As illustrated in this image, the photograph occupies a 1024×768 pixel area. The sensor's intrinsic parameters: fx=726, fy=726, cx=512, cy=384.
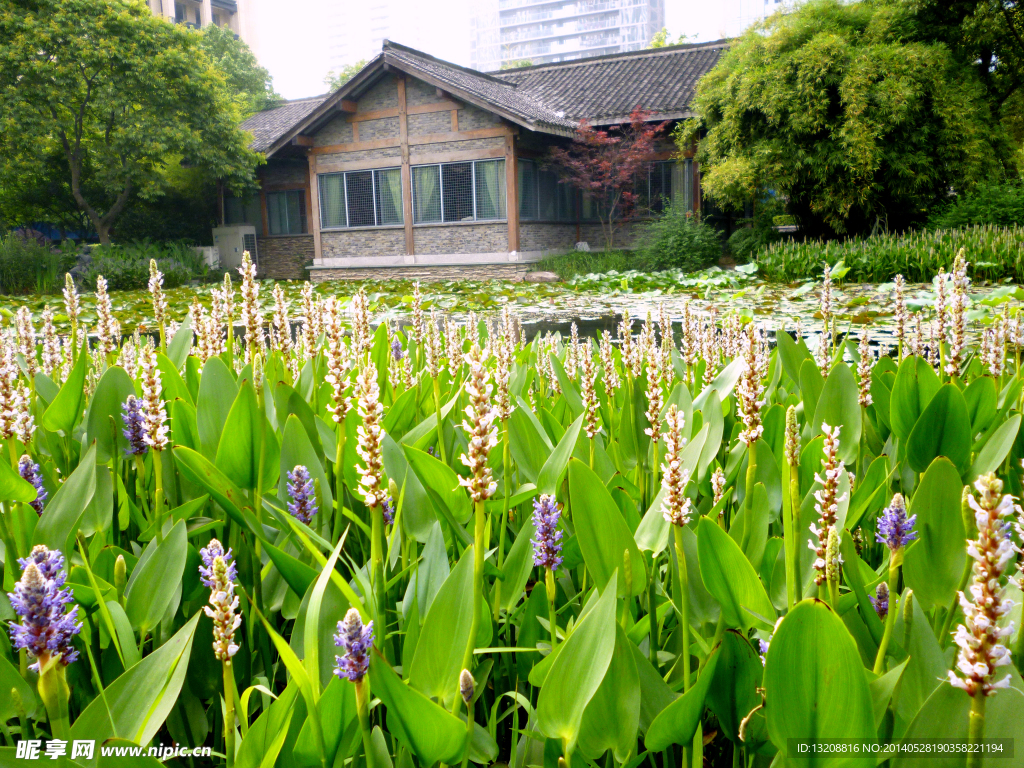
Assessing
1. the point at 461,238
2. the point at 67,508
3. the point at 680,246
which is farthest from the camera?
the point at 461,238

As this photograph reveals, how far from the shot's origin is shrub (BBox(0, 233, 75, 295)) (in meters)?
15.7

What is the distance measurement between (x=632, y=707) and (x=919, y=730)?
0.31 meters

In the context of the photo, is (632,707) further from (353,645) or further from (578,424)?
(578,424)

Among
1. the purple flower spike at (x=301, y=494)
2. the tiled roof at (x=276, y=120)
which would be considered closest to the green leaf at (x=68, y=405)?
the purple flower spike at (x=301, y=494)

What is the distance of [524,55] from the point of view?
11588 centimetres

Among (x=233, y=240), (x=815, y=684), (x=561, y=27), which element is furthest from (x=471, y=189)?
(x=561, y=27)

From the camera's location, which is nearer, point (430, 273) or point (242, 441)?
point (242, 441)

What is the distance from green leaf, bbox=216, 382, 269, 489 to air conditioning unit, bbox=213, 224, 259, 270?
21.9 meters

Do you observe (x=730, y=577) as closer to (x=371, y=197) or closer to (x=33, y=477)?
(x=33, y=477)

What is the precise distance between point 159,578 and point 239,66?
3629 centimetres

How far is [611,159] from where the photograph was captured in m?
17.6

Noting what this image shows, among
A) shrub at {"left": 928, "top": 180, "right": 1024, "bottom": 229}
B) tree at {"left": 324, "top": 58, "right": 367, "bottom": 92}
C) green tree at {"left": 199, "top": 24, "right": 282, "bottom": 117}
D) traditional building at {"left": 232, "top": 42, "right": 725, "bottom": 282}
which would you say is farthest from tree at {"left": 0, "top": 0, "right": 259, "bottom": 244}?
tree at {"left": 324, "top": 58, "right": 367, "bottom": 92}

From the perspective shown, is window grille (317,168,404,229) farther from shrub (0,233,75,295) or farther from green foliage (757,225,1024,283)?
green foliage (757,225,1024,283)

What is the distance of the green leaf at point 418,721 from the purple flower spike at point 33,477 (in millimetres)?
850
